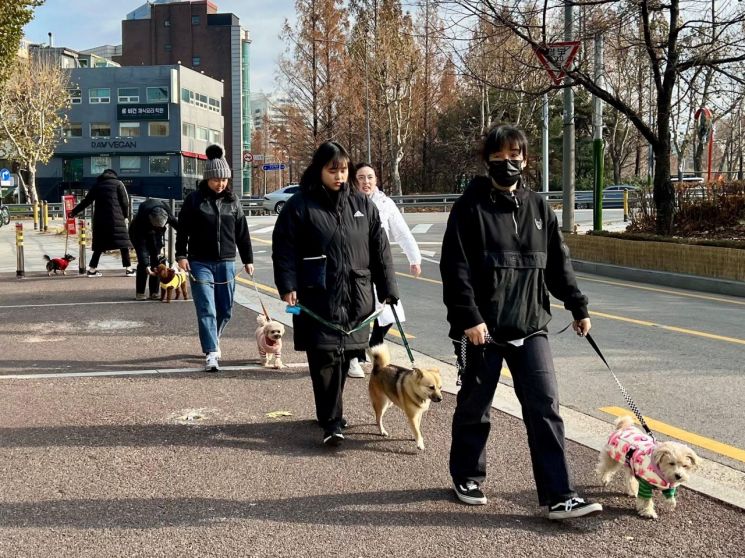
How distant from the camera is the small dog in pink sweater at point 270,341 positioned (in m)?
7.10

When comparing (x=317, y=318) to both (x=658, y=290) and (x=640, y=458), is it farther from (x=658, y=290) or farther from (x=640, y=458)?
(x=658, y=290)

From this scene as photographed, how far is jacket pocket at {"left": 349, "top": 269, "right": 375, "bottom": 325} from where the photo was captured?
504 centimetres

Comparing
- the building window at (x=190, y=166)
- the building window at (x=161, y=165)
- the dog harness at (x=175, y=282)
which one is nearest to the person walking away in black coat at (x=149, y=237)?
the dog harness at (x=175, y=282)

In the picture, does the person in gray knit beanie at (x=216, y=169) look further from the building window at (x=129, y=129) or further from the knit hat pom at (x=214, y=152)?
the building window at (x=129, y=129)

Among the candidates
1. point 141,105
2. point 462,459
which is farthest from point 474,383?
point 141,105

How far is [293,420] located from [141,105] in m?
73.0

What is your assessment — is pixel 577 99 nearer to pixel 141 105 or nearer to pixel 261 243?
pixel 261 243

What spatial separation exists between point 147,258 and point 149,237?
0.31 metres

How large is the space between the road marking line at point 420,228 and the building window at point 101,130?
168 ft

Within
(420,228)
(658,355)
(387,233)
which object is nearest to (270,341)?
(387,233)

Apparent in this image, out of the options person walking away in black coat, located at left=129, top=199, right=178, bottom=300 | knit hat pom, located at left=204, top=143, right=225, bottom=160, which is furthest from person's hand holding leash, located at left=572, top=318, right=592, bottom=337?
person walking away in black coat, located at left=129, top=199, right=178, bottom=300

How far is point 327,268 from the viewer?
4984 mm

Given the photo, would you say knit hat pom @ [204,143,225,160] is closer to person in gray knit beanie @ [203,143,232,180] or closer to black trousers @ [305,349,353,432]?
person in gray knit beanie @ [203,143,232,180]

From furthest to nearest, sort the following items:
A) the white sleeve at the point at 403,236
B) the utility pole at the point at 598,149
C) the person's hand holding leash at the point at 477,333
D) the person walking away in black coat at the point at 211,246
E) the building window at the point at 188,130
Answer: the building window at the point at 188,130, the utility pole at the point at 598,149, the person walking away in black coat at the point at 211,246, the white sleeve at the point at 403,236, the person's hand holding leash at the point at 477,333
